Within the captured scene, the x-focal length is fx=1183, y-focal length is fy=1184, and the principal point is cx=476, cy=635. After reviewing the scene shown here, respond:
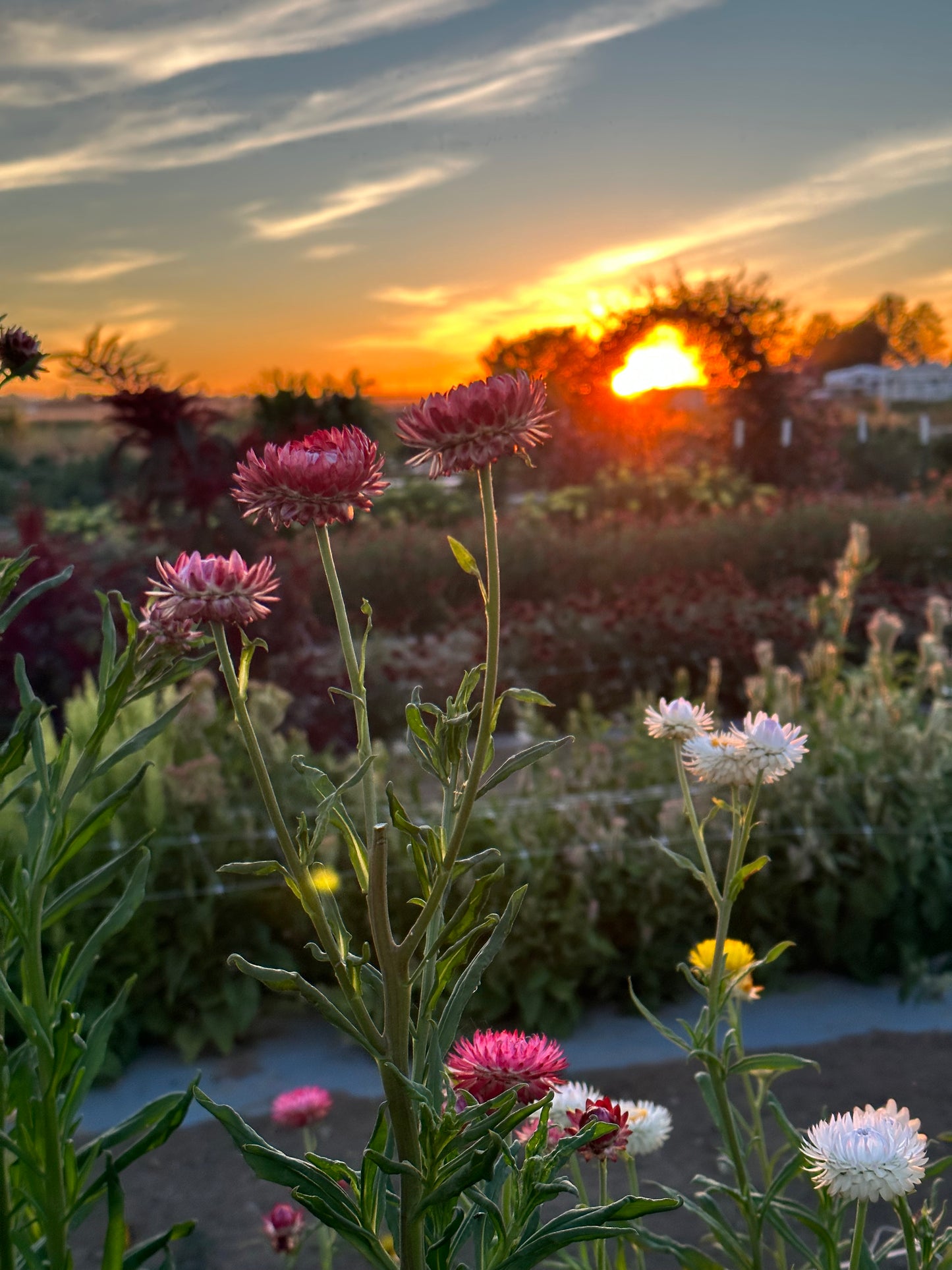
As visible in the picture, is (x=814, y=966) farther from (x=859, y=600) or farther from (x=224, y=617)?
(x=859, y=600)

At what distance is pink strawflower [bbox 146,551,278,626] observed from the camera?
0.97 meters

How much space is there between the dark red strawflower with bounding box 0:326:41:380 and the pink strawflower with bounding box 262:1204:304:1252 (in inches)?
54.6

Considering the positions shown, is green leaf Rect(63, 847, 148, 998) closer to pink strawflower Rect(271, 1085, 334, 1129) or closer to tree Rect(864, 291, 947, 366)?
pink strawflower Rect(271, 1085, 334, 1129)

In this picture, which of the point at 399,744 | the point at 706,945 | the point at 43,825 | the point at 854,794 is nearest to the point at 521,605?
the point at 399,744

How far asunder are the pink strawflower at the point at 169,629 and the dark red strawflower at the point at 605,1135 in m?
0.60

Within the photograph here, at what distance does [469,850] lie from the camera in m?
3.57

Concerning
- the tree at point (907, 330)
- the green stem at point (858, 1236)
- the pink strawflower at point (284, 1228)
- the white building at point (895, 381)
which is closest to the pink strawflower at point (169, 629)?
the green stem at point (858, 1236)

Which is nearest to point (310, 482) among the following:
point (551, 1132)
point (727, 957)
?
point (551, 1132)

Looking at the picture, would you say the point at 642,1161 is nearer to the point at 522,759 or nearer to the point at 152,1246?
the point at 152,1246

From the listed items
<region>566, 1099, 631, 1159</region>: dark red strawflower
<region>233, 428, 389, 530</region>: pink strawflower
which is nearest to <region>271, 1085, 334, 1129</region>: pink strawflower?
<region>566, 1099, 631, 1159</region>: dark red strawflower

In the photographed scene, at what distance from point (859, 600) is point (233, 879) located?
18.6 ft

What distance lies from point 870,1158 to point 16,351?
1.15 m

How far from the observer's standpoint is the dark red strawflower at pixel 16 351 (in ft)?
3.85

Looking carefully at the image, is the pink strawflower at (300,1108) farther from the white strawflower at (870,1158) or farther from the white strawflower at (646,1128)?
the white strawflower at (870,1158)
